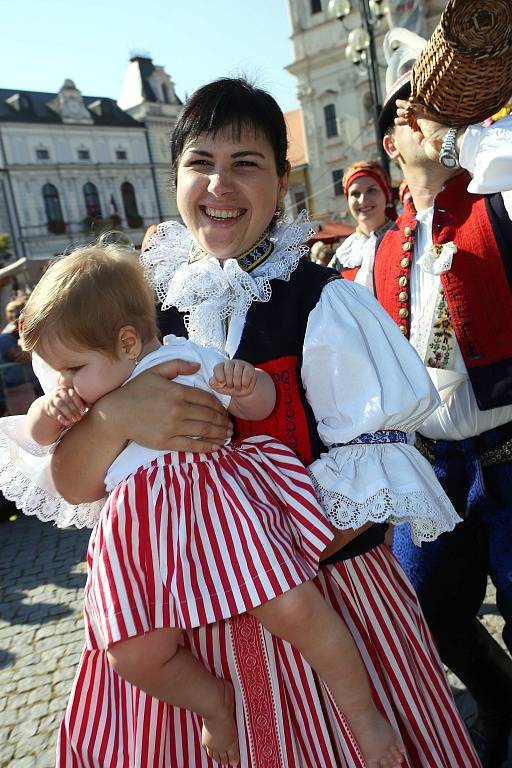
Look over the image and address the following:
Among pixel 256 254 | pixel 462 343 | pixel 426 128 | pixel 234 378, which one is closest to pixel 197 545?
pixel 234 378

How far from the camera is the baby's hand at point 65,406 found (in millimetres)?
1601

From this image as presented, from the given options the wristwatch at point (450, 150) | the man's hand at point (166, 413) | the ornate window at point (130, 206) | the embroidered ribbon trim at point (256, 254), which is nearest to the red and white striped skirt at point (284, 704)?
the man's hand at point (166, 413)

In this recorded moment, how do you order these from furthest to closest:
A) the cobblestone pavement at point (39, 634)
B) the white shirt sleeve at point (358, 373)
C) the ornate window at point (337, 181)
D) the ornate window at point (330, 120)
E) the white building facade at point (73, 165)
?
the white building facade at point (73, 165) → the ornate window at point (330, 120) → the ornate window at point (337, 181) → the cobblestone pavement at point (39, 634) → the white shirt sleeve at point (358, 373)

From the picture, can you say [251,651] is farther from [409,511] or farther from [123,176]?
[123,176]

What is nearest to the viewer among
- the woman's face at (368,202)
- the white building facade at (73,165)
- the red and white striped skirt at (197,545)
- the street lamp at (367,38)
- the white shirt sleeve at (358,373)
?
the red and white striped skirt at (197,545)

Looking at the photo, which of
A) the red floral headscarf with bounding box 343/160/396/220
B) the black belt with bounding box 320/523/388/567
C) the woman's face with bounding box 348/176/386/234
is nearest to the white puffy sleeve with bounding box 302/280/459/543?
the black belt with bounding box 320/523/388/567

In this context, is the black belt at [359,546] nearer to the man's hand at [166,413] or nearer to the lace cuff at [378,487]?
the lace cuff at [378,487]

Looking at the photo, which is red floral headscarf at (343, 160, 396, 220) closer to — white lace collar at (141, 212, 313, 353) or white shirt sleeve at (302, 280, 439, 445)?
white lace collar at (141, 212, 313, 353)

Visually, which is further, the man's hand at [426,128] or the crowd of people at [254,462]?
the man's hand at [426,128]

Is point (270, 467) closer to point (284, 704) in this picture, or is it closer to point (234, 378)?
point (234, 378)

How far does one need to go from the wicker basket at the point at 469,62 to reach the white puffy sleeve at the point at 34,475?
1282mm

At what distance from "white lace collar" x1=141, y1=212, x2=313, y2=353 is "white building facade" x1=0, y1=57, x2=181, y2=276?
3912 cm

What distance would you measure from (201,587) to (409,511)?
50 centimetres

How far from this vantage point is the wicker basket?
1514 millimetres
